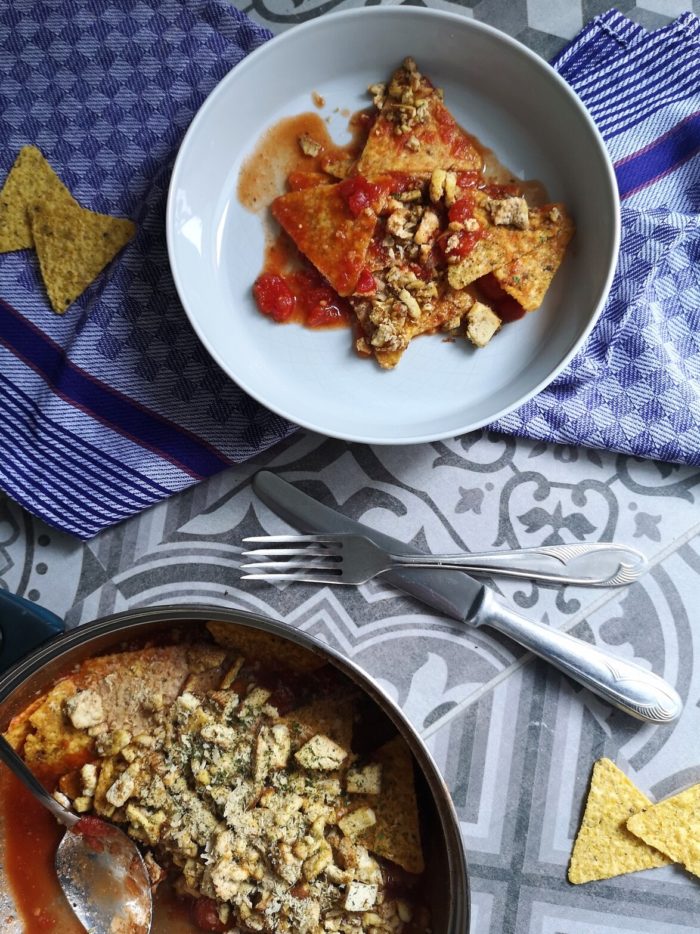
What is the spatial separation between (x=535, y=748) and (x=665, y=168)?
130 cm

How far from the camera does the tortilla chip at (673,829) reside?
1.64 m

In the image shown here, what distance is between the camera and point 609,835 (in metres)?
1.68

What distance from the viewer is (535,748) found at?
1.73m

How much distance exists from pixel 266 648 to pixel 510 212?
1.03 metres

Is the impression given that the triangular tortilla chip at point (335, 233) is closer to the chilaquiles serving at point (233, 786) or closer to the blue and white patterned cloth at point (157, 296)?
the blue and white patterned cloth at point (157, 296)

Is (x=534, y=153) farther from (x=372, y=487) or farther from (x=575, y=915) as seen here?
(x=575, y=915)

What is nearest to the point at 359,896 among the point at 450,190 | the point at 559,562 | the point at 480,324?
the point at 559,562

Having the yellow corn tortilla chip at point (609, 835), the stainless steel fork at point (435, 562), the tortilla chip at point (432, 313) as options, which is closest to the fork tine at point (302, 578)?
the stainless steel fork at point (435, 562)

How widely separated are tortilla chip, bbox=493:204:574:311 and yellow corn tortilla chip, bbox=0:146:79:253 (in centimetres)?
95

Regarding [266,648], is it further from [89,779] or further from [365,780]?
[89,779]

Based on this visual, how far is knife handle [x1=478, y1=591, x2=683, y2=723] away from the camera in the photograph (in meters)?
1.67

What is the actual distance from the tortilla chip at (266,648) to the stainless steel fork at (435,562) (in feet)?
0.42

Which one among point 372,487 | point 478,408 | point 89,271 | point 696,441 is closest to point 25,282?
point 89,271

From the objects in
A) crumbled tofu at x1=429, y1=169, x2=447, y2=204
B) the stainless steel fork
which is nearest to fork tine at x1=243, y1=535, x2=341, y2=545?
the stainless steel fork
